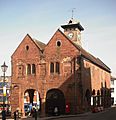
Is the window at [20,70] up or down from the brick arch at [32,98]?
up

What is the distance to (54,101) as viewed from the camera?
47.8m

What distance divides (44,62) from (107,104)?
30039 millimetres

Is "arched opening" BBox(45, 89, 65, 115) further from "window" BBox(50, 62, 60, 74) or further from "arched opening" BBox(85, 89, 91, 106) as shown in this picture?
"arched opening" BBox(85, 89, 91, 106)

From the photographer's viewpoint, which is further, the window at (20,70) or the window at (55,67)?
the window at (20,70)

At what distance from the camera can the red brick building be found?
4619cm

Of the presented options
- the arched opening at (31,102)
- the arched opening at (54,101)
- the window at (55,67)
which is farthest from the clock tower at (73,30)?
the arched opening at (54,101)

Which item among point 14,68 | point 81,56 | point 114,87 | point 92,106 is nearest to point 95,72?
point 92,106

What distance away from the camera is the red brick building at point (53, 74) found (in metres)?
46.2

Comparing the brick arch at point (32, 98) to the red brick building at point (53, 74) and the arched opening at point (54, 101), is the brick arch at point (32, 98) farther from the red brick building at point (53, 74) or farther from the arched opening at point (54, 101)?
the arched opening at point (54, 101)

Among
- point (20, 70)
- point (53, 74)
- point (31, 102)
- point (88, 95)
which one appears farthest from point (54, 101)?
point (31, 102)

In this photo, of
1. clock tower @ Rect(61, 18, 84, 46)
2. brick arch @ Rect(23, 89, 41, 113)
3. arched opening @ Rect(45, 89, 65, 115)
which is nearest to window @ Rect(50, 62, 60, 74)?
arched opening @ Rect(45, 89, 65, 115)

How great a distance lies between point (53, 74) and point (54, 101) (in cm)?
447

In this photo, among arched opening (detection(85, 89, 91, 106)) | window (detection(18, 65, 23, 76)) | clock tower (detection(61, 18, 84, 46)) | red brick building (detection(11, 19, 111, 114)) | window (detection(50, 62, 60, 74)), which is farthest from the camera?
clock tower (detection(61, 18, 84, 46))

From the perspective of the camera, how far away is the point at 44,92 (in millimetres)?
47906
